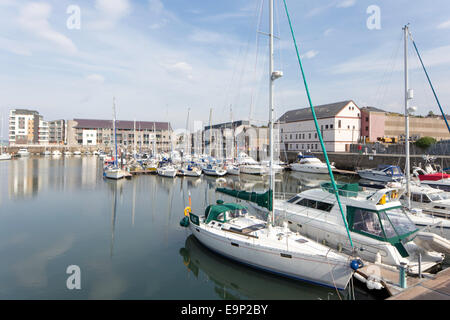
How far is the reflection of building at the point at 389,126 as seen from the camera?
61.7 meters

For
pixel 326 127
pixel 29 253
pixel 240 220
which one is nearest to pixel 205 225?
pixel 240 220

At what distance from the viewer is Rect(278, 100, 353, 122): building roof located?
6378 centimetres

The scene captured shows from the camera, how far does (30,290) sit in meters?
10.9

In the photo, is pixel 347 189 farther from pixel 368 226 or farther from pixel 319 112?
pixel 319 112

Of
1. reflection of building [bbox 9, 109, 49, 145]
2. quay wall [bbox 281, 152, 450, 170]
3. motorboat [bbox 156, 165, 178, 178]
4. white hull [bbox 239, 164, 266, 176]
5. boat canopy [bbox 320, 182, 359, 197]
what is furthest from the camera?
reflection of building [bbox 9, 109, 49, 145]

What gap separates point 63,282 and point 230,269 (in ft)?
24.5

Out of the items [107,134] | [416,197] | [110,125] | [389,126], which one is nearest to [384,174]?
[416,197]

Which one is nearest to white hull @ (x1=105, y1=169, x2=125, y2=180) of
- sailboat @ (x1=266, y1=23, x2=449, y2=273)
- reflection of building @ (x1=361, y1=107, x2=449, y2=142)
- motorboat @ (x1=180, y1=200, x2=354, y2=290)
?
motorboat @ (x1=180, y1=200, x2=354, y2=290)

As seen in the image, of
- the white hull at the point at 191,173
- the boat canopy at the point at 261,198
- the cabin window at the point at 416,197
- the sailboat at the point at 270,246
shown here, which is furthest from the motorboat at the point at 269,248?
the white hull at the point at 191,173

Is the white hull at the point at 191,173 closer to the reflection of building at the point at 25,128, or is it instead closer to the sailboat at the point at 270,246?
the sailboat at the point at 270,246

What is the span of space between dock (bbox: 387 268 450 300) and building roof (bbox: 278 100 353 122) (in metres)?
58.3

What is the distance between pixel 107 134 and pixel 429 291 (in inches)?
5340

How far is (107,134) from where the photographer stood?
126938 mm

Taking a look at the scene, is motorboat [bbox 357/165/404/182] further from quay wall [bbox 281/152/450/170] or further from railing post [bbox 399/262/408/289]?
railing post [bbox 399/262/408/289]
